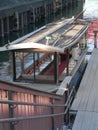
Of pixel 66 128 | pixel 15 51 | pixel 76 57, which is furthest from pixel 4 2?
pixel 66 128

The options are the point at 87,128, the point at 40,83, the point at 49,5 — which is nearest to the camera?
the point at 87,128

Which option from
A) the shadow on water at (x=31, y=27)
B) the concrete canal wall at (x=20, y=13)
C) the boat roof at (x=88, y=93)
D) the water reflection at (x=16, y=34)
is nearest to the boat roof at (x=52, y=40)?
the boat roof at (x=88, y=93)

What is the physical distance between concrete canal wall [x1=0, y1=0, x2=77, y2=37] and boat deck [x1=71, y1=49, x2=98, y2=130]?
25.3 m

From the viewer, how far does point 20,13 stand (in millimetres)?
45469

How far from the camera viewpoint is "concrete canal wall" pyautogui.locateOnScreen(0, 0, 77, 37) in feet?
132

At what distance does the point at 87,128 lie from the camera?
9188mm

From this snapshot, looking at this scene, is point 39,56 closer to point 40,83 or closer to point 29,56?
point 29,56

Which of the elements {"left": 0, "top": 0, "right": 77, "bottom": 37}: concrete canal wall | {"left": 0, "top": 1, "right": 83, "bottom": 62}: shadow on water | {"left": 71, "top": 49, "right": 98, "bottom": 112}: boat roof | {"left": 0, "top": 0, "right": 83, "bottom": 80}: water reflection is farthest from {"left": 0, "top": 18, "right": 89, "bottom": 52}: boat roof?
{"left": 0, "top": 0, "right": 77, "bottom": 37}: concrete canal wall

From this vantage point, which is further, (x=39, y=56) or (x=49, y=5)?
(x=49, y=5)

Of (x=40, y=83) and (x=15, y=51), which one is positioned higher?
(x=15, y=51)

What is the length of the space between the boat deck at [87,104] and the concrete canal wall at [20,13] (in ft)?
83.1

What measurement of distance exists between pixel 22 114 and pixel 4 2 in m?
38.3

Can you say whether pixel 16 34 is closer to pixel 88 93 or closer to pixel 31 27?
pixel 31 27

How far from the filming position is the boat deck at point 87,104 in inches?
374
